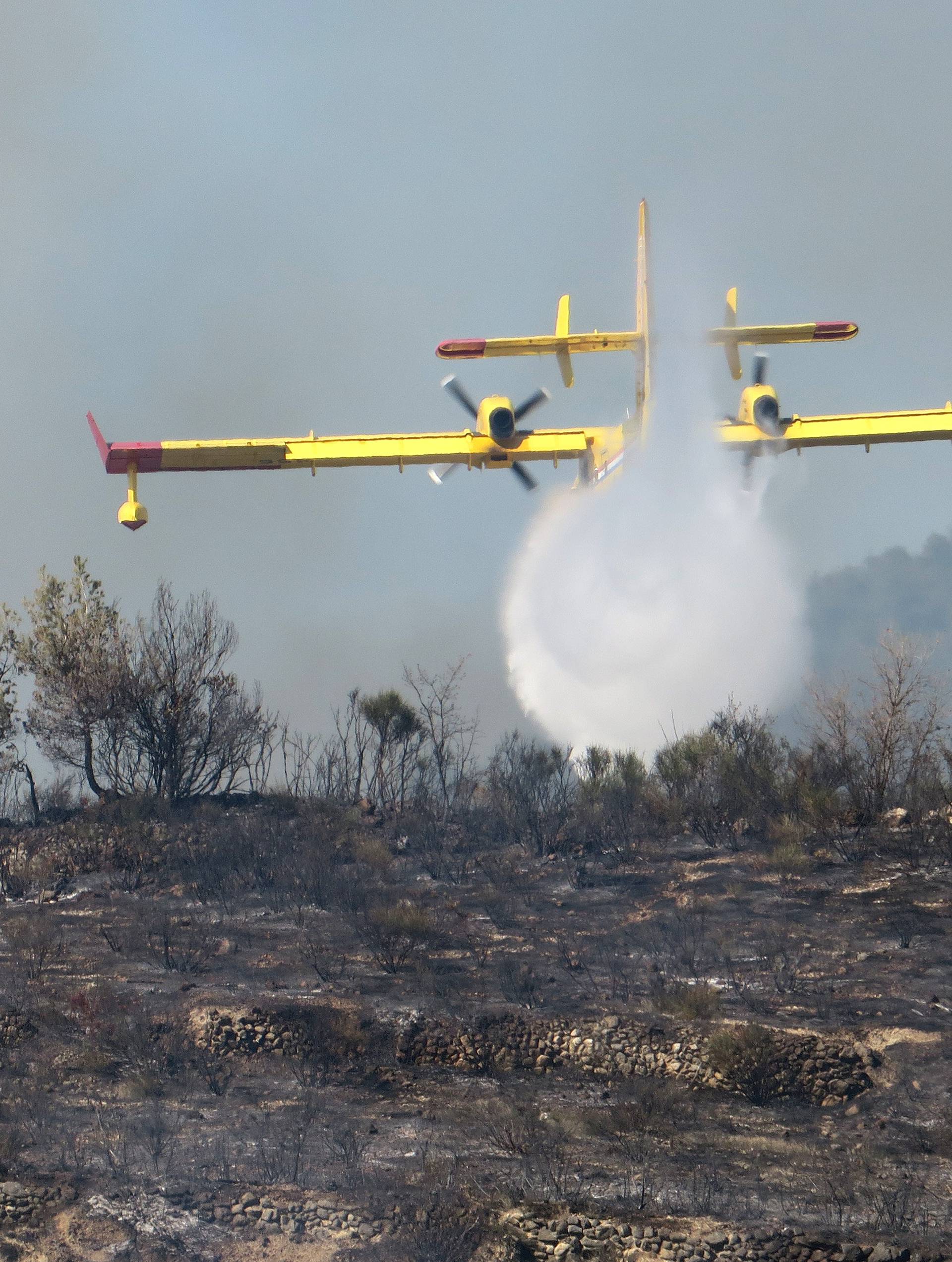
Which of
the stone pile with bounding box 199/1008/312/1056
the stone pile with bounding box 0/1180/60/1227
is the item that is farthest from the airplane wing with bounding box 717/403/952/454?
the stone pile with bounding box 0/1180/60/1227

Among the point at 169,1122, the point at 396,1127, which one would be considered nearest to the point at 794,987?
the point at 396,1127

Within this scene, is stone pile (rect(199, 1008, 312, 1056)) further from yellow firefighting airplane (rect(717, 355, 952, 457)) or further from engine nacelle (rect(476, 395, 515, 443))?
yellow firefighting airplane (rect(717, 355, 952, 457))

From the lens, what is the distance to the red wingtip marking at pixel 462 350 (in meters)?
28.2

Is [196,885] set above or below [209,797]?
below

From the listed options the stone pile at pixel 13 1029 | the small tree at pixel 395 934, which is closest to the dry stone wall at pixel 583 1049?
the stone pile at pixel 13 1029

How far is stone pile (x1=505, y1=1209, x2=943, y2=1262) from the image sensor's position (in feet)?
49.6

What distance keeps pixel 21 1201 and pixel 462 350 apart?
777 inches

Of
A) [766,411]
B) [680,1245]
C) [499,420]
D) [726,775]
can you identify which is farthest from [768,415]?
[680,1245]

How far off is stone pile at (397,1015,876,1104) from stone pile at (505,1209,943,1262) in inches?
218

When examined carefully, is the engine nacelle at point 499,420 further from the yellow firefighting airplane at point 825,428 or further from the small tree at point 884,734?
the small tree at point 884,734

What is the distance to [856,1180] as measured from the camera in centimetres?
1741

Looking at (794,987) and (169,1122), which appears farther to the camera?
(794,987)

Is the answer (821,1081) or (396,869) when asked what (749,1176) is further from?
(396,869)

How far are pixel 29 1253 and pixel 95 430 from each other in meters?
18.6
